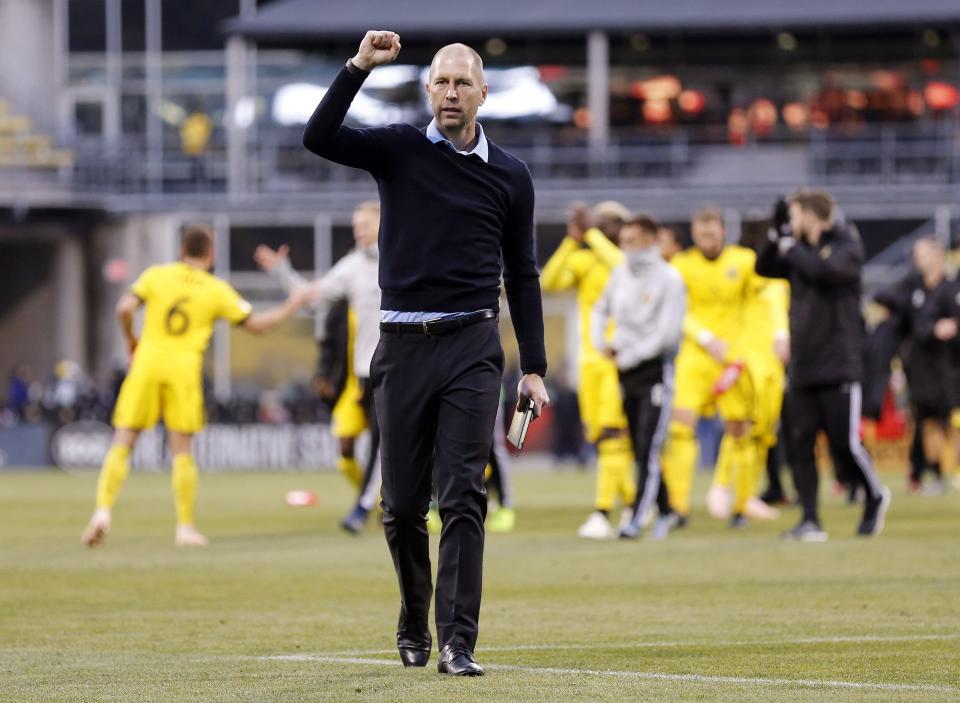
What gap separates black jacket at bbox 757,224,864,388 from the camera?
13117 mm

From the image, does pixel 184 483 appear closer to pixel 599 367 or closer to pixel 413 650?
pixel 599 367

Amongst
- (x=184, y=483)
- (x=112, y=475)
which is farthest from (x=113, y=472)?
(x=184, y=483)

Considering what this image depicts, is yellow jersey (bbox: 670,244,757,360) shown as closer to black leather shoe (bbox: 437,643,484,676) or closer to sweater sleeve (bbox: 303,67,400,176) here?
sweater sleeve (bbox: 303,67,400,176)

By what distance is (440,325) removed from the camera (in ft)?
23.5

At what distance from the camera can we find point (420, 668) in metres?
7.26

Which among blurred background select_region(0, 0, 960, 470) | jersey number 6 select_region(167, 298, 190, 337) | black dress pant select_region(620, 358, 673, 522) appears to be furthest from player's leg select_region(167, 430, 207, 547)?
blurred background select_region(0, 0, 960, 470)

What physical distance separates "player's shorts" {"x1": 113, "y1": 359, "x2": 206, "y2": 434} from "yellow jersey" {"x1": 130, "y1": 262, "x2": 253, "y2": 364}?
3.3 inches

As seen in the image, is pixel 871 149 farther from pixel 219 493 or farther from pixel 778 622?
pixel 778 622

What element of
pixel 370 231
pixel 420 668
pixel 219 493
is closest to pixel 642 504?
pixel 370 231

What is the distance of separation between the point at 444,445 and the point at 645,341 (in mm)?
6587

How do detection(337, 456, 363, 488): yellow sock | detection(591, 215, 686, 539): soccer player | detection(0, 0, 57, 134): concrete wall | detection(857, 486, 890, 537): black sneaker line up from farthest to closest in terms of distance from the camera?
detection(0, 0, 57, 134): concrete wall → detection(337, 456, 363, 488): yellow sock → detection(857, 486, 890, 537): black sneaker → detection(591, 215, 686, 539): soccer player

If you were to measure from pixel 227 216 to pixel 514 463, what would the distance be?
1028 centimetres

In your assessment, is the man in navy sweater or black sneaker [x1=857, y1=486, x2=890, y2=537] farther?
black sneaker [x1=857, y1=486, x2=890, y2=537]

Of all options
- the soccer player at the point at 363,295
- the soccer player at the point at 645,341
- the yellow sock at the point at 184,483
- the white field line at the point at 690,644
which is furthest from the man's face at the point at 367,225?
the white field line at the point at 690,644
